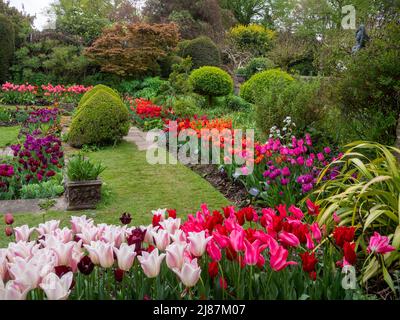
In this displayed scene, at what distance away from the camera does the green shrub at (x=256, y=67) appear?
18422 millimetres

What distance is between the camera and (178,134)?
823cm

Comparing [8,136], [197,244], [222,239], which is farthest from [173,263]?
[8,136]

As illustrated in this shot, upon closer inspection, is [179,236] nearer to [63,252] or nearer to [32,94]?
[63,252]

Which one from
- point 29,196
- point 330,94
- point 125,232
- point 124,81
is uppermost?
point 124,81

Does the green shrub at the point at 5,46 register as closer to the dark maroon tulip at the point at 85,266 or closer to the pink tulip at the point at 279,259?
the dark maroon tulip at the point at 85,266

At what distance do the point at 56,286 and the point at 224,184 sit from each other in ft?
14.4

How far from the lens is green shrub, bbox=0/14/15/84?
17.4m

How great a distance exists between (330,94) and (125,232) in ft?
12.8

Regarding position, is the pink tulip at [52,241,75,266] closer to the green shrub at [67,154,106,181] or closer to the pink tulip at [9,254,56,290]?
the pink tulip at [9,254,56,290]

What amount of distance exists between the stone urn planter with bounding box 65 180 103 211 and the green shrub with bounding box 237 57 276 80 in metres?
14.3

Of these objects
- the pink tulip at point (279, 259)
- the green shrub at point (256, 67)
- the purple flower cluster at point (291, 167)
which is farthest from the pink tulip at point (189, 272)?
the green shrub at point (256, 67)

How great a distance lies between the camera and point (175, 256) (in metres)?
1.71
